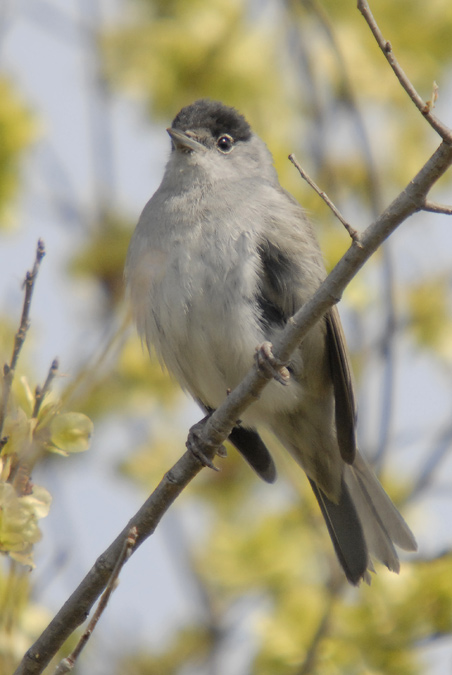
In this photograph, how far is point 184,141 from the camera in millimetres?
4617

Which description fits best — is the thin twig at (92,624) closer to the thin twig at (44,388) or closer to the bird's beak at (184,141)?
the thin twig at (44,388)

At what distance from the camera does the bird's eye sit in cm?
494

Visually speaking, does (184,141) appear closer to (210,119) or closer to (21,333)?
(210,119)

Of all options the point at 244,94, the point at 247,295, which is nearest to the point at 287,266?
the point at 247,295

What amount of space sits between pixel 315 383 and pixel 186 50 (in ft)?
7.10

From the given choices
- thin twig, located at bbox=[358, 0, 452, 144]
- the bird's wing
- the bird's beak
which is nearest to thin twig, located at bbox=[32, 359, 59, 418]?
thin twig, located at bbox=[358, 0, 452, 144]

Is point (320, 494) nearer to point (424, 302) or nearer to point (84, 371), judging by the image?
point (424, 302)

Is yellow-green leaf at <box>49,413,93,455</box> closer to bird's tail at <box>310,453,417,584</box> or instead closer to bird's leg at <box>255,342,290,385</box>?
bird's leg at <box>255,342,290,385</box>

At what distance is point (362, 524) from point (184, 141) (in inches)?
83.2

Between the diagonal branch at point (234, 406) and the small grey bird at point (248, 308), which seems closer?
the diagonal branch at point (234, 406)

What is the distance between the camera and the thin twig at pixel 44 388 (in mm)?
2180

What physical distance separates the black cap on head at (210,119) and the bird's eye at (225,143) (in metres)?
0.03

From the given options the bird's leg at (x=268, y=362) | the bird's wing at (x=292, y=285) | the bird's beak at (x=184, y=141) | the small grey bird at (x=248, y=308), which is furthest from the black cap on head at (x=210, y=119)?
the bird's leg at (x=268, y=362)

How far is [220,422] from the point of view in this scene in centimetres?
325
